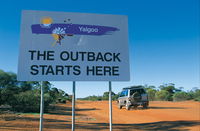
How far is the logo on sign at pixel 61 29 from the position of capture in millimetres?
4320

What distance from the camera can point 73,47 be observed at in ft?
14.5

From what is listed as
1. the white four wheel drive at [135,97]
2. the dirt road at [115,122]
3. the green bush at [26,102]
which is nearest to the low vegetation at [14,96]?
the green bush at [26,102]

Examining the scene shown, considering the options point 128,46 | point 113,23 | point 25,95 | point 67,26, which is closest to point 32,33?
point 67,26

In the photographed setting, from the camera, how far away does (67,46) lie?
4406 millimetres

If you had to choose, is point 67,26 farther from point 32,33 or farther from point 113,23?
point 113,23

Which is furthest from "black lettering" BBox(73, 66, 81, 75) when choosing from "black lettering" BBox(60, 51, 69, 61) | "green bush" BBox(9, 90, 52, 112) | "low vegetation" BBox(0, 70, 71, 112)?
"green bush" BBox(9, 90, 52, 112)

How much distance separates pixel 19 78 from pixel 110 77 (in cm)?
194

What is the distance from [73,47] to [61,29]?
0.48 meters

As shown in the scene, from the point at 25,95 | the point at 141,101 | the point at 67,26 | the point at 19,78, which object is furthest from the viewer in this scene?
the point at 141,101

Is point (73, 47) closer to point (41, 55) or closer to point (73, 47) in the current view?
point (73, 47)

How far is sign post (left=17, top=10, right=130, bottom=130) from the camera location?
4.24 meters

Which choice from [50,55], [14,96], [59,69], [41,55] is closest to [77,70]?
[59,69]

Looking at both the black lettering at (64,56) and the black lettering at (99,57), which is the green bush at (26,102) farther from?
the black lettering at (99,57)

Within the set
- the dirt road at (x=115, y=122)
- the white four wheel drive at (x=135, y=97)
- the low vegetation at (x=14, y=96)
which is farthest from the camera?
the white four wheel drive at (x=135, y=97)
